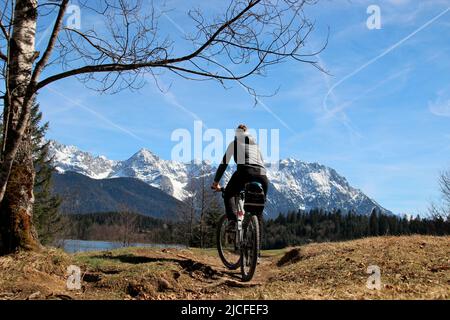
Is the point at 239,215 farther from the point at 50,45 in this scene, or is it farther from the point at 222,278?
the point at 50,45

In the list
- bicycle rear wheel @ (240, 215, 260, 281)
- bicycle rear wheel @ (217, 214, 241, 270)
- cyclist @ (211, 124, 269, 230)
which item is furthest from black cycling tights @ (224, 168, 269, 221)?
bicycle rear wheel @ (217, 214, 241, 270)

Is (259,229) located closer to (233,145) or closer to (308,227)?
(233,145)

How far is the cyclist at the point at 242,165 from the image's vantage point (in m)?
10.1

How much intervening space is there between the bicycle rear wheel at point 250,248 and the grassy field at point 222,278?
32cm

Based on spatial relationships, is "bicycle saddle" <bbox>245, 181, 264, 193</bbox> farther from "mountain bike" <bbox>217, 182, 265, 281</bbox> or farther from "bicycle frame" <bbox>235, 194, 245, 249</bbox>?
"bicycle frame" <bbox>235, 194, 245, 249</bbox>

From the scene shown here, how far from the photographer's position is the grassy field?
698 cm

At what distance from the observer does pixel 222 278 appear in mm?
10656

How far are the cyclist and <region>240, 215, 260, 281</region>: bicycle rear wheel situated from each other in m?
0.57

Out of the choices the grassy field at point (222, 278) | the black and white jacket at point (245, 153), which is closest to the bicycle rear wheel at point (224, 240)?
the grassy field at point (222, 278)

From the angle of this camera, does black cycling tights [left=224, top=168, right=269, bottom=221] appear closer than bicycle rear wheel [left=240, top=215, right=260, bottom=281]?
No

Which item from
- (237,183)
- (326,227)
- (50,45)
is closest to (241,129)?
(237,183)

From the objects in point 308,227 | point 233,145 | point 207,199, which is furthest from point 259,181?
point 308,227

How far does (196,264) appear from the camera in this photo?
11812mm
